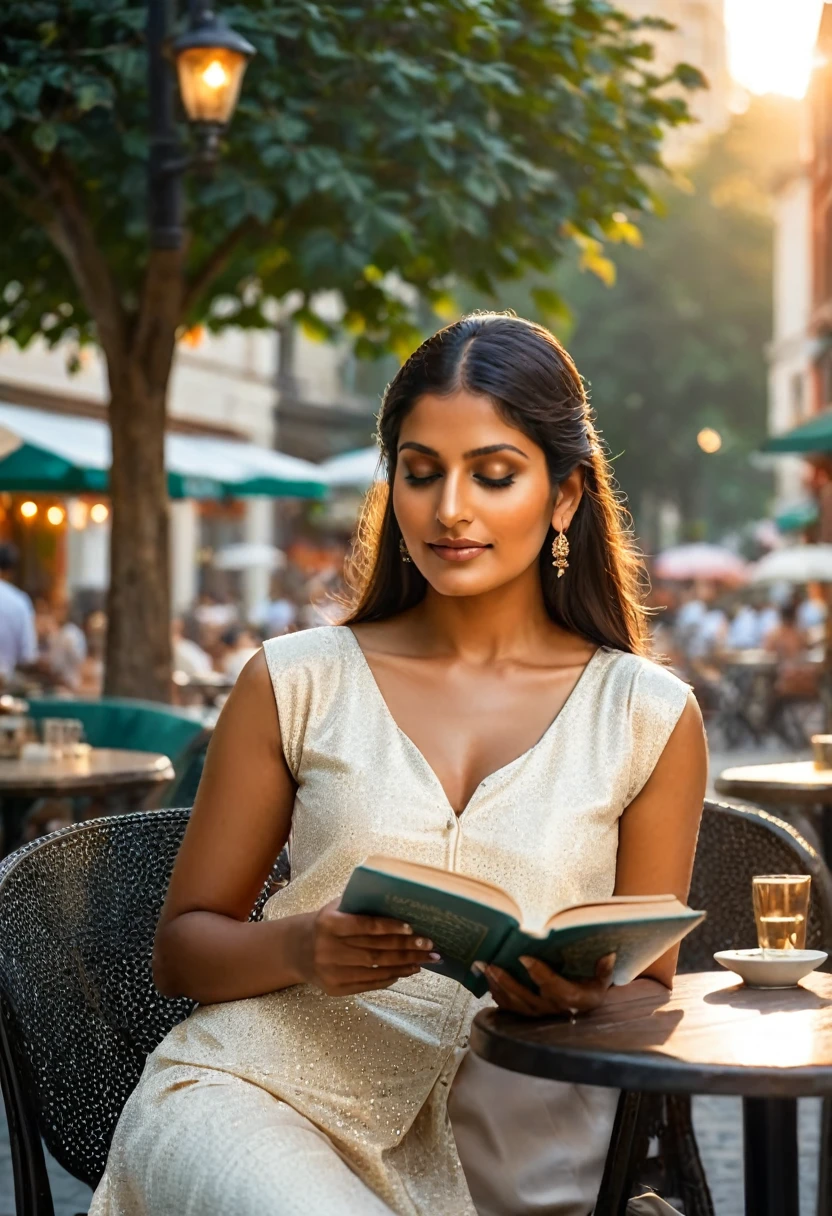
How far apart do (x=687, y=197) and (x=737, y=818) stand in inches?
1738

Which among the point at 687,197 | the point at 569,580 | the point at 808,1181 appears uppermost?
the point at 687,197

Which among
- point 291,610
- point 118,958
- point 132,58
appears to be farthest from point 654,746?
point 291,610

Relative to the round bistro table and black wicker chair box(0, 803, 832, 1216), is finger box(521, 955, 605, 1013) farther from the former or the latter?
Result: black wicker chair box(0, 803, 832, 1216)

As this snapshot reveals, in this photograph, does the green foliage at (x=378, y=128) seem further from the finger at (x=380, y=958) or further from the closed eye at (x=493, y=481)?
the finger at (x=380, y=958)

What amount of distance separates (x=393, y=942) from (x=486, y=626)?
75 centimetres

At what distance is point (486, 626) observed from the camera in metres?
3.08

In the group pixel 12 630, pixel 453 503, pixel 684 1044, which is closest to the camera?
pixel 684 1044

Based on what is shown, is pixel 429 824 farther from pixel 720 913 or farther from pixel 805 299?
pixel 805 299

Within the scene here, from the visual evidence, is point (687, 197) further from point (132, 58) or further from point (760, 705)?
point (132, 58)

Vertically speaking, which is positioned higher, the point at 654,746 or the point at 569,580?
the point at 569,580

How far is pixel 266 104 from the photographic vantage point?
8.62 meters

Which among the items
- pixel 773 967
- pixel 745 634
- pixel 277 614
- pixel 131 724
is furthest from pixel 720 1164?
pixel 745 634

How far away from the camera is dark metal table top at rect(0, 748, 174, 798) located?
22.2 ft

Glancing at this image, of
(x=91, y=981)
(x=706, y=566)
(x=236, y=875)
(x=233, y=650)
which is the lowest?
(x=91, y=981)
